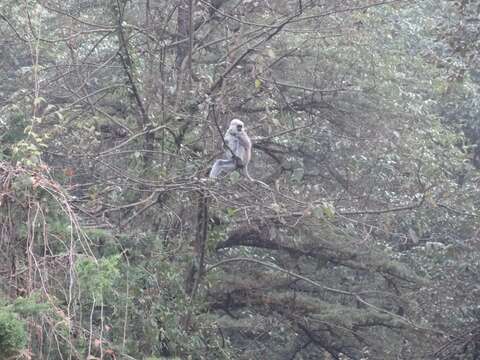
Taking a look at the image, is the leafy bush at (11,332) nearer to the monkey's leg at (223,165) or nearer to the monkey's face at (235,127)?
the monkey's leg at (223,165)

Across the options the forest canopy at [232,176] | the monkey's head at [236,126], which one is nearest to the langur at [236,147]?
the monkey's head at [236,126]

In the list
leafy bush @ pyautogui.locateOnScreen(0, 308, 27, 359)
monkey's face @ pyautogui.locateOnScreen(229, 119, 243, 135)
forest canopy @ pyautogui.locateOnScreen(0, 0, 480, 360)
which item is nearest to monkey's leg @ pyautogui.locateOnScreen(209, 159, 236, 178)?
monkey's face @ pyautogui.locateOnScreen(229, 119, 243, 135)

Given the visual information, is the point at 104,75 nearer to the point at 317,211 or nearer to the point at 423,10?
the point at 317,211

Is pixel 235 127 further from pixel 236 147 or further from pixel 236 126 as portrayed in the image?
pixel 236 147

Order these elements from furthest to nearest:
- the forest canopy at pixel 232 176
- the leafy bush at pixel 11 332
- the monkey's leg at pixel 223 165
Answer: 1. the monkey's leg at pixel 223 165
2. the forest canopy at pixel 232 176
3. the leafy bush at pixel 11 332

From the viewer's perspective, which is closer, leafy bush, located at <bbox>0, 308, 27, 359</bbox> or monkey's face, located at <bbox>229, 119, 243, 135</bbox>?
leafy bush, located at <bbox>0, 308, 27, 359</bbox>

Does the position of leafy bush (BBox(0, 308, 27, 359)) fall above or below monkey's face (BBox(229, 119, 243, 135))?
below

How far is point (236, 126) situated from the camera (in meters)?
10.5

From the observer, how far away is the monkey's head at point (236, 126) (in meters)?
10.5

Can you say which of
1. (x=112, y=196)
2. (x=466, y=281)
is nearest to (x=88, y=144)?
(x=112, y=196)

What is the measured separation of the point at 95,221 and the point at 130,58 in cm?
238

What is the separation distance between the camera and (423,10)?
17125mm

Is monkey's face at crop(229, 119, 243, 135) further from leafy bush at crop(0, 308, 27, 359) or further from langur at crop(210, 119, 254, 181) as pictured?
leafy bush at crop(0, 308, 27, 359)

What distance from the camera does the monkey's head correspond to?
10.5m
